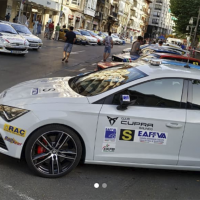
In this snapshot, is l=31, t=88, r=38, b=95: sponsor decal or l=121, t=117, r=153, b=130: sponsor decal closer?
l=121, t=117, r=153, b=130: sponsor decal

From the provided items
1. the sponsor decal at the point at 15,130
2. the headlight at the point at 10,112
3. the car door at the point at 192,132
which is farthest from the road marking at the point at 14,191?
the car door at the point at 192,132

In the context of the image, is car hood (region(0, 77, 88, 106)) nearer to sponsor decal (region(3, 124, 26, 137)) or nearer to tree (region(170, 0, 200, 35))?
sponsor decal (region(3, 124, 26, 137))

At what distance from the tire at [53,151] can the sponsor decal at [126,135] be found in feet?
1.71

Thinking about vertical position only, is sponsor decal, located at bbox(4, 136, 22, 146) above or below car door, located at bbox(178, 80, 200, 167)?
below

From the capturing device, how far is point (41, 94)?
4.14m

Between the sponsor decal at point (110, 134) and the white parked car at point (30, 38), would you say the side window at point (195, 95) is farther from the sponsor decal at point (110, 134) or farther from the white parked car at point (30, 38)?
the white parked car at point (30, 38)

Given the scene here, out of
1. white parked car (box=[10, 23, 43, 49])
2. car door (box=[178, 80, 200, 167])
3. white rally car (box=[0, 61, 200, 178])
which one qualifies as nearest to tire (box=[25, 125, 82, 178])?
white rally car (box=[0, 61, 200, 178])

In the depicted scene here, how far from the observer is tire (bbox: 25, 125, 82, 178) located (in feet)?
12.6

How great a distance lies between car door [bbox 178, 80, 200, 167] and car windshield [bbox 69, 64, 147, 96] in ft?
2.26

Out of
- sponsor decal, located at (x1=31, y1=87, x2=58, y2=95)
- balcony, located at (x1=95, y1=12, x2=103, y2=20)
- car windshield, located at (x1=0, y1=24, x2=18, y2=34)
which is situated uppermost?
balcony, located at (x1=95, y1=12, x2=103, y2=20)

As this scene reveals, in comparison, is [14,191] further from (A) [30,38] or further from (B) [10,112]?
(A) [30,38]

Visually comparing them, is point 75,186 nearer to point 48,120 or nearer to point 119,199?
point 119,199

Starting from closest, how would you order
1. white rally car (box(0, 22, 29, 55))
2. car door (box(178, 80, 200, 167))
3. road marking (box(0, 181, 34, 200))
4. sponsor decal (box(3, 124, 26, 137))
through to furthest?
road marking (box(0, 181, 34, 200)) < sponsor decal (box(3, 124, 26, 137)) < car door (box(178, 80, 200, 167)) < white rally car (box(0, 22, 29, 55))

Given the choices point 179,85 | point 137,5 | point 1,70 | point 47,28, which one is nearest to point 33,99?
point 179,85
